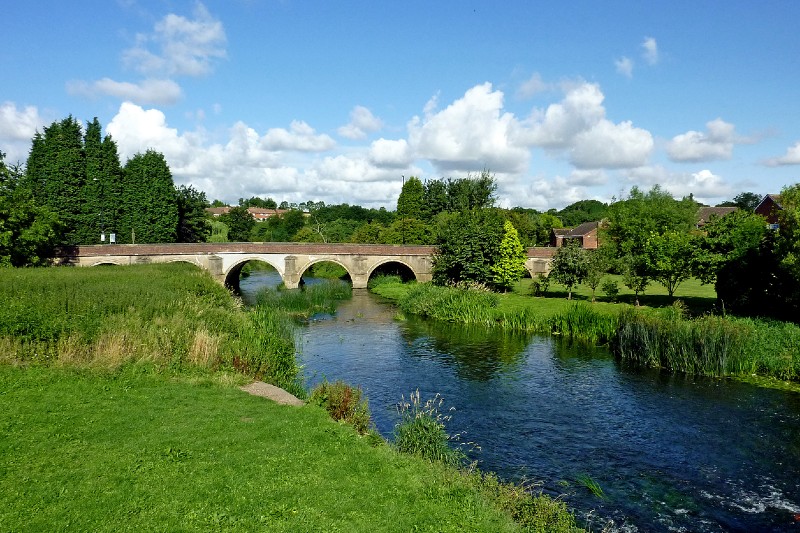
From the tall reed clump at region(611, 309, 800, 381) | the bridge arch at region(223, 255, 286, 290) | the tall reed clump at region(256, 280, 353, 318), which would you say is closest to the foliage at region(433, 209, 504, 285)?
the tall reed clump at region(256, 280, 353, 318)

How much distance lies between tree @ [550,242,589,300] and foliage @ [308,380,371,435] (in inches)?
1200

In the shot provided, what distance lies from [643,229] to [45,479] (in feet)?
183

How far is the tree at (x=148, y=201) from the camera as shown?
6425 centimetres

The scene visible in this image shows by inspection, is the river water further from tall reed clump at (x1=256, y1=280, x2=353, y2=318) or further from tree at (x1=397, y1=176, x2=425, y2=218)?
tree at (x1=397, y1=176, x2=425, y2=218)

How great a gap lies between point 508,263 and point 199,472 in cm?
4112

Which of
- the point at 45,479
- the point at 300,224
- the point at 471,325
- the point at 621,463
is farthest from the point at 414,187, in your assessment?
the point at 45,479

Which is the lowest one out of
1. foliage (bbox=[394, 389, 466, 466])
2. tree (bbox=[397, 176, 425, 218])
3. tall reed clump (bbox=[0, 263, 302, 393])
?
foliage (bbox=[394, 389, 466, 466])

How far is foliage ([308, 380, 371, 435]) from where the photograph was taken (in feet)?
44.7

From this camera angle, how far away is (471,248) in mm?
48031

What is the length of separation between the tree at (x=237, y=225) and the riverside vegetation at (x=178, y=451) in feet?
297

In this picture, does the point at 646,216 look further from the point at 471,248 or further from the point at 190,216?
the point at 190,216

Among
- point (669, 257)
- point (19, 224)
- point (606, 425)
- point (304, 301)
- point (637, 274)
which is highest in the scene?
point (19, 224)

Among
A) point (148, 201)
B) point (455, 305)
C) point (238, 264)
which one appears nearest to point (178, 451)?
point (455, 305)

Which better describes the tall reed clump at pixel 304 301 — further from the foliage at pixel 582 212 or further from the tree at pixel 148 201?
the foliage at pixel 582 212
